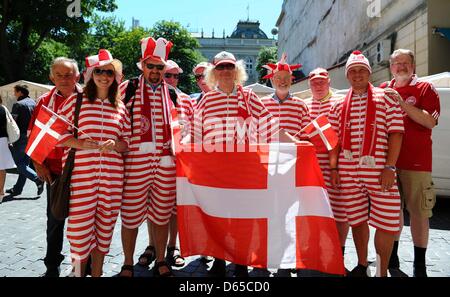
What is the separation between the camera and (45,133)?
299 centimetres

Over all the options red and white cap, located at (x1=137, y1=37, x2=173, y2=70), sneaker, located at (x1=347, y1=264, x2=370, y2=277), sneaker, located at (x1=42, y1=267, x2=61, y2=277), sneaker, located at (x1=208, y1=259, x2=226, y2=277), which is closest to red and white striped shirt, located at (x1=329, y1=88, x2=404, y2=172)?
sneaker, located at (x1=347, y1=264, x2=370, y2=277)

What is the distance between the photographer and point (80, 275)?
3.11 metres

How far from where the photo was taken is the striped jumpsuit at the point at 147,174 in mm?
3262

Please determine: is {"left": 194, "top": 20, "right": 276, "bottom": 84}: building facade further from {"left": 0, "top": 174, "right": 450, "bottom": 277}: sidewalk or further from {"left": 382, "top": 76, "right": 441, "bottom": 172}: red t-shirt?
{"left": 382, "top": 76, "right": 441, "bottom": 172}: red t-shirt

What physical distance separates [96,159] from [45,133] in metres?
0.45

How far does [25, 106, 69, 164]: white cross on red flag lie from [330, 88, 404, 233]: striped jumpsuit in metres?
2.34

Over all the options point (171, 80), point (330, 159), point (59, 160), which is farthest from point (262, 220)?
Result: point (171, 80)

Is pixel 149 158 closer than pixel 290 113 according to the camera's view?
Yes

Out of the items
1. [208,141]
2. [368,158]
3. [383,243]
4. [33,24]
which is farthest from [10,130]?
[33,24]

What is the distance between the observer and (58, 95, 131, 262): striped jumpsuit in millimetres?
2945

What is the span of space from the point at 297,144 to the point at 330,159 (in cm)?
44

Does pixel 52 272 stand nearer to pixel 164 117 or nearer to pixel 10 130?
pixel 164 117

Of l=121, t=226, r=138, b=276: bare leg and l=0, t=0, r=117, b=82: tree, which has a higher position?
l=0, t=0, r=117, b=82: tree

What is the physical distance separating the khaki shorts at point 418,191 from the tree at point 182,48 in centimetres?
3456
